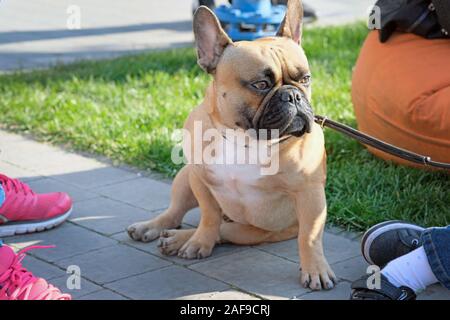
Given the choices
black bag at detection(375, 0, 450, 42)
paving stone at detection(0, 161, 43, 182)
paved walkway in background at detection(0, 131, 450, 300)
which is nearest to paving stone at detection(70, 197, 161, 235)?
paved walkway in background at detection(0, 131, 450, 300)

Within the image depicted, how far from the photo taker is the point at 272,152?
9.70ft

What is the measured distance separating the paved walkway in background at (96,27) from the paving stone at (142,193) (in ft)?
9.18

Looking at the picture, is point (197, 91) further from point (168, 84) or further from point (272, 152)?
point (272, 152)

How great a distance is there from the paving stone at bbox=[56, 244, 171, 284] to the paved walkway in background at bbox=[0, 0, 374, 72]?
3580 millimetres

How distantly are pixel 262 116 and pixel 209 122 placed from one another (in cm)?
29

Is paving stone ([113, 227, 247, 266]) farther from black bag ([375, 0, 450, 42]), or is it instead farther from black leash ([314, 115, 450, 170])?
black bag ([375, 0, 450, 42])

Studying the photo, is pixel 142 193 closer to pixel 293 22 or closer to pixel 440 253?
pixel 293 22

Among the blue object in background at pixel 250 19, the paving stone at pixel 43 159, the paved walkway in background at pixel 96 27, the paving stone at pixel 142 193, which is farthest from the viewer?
the paved walkway in background at pixel 96 27

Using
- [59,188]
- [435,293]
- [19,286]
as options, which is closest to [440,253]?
[435,293]

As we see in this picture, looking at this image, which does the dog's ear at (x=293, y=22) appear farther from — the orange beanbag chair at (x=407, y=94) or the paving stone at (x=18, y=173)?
the paving stone at (x=18, y=173)

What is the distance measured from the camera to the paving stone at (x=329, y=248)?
10.6 feet

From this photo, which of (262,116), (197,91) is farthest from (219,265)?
(197,91)

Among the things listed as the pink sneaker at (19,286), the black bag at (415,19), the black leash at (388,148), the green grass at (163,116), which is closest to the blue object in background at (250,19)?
the green grass at (163,116)

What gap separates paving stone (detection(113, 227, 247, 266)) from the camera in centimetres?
320
